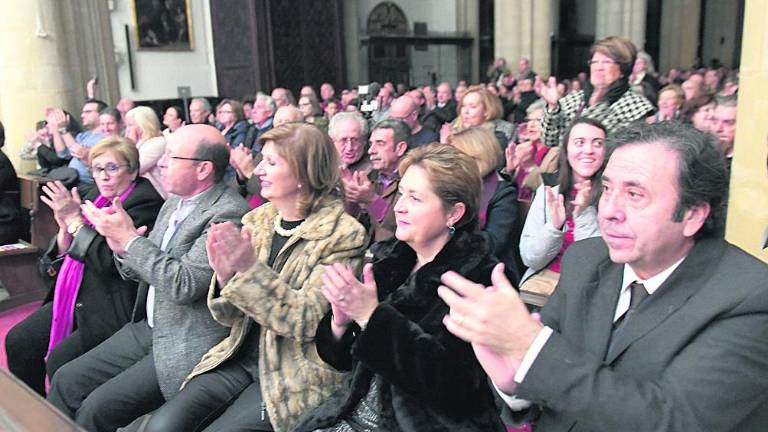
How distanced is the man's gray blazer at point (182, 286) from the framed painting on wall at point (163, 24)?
1070cm

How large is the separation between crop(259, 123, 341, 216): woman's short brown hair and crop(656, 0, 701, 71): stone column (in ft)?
73.3

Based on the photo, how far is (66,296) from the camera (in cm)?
317

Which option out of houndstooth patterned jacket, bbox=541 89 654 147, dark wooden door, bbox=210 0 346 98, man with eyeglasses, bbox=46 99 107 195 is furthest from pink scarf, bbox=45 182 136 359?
Result: dark wooden door, bbox=210 0 346 98

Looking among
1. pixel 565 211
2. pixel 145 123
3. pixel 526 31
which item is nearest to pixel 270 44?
pixel 526 31

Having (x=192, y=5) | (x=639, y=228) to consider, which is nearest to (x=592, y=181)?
(x=639, y=228)

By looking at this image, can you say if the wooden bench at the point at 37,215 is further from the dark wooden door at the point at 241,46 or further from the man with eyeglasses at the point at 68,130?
the dark wooden door at the point at 241,46

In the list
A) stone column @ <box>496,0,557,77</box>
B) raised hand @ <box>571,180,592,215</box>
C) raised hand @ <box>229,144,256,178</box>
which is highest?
stone column @ <box>496,0,557,77</box>

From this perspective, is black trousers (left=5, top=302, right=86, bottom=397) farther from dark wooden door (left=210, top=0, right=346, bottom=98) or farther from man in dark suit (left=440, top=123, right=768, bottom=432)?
dark wooden door (left=210, top=0, right=346, bottom=98)

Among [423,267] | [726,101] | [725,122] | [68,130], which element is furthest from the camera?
[68,130]

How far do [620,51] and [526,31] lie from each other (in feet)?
41.3

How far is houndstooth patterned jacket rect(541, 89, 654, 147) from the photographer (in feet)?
13.1

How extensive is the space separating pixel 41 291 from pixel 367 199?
3.09 meters

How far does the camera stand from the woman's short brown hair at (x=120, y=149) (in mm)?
3189

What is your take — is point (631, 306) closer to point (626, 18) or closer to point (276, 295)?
point (276, 295)
